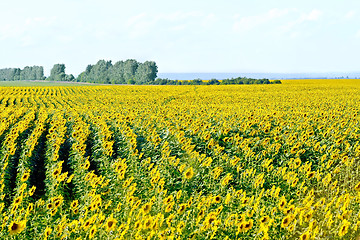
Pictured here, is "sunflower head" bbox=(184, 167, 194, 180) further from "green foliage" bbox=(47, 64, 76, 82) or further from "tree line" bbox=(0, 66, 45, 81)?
"tree line" bbox=(0, 66, 45, 81)

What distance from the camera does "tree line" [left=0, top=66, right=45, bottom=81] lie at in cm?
16825

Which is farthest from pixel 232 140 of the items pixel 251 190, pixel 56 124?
pixel 56 124

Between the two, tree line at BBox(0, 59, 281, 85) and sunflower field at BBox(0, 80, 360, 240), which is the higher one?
tree line at BBox(0, 59, 281, 85)

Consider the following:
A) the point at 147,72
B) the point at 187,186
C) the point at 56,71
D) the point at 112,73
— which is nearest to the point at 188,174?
the point at 187,186

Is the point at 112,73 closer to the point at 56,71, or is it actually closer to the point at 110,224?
the point at 56,71

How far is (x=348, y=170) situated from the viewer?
25.8 ft

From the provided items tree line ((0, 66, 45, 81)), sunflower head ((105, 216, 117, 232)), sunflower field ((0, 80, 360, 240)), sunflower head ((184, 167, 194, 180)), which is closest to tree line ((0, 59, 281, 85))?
tree line ((0, 66, 45, 81))

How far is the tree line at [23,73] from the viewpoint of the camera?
16825 cm

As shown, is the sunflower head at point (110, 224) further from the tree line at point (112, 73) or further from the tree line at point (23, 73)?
the tree line at point (23, 73)

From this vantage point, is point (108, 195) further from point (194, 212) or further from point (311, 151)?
point (311, 151)

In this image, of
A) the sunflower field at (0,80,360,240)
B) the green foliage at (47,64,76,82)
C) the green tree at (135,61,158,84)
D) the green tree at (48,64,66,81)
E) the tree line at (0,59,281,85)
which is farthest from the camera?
the green tree at (48,64,66,81)

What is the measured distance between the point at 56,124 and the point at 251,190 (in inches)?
343

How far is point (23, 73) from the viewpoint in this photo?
17962 centimetres

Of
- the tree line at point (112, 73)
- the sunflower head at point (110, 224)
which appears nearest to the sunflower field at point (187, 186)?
the sunflower head at point (110, 224)
